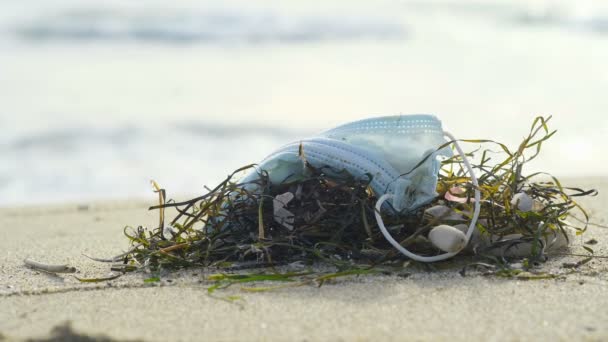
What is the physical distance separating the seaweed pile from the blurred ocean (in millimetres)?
3218

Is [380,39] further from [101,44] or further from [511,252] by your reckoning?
[511,252]

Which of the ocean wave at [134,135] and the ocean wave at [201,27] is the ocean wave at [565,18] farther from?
the ocean wave at [134,135]

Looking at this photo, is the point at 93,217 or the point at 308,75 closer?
the point at 93,217

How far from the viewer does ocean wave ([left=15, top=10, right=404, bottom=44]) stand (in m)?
13.7

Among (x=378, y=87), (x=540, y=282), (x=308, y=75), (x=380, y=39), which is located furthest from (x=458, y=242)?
(x=380, y=39)

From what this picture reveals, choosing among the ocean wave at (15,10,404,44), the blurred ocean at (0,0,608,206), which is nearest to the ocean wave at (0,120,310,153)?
the blurred ocean at (0,0,608,206)

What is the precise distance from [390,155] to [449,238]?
0.35 m

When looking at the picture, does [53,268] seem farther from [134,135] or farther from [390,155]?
[134,135]

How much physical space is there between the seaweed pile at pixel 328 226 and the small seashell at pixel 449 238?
2.6 inches

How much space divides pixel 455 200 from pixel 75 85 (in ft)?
30.0

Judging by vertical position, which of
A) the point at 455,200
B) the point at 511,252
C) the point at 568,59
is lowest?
the point at 511,252

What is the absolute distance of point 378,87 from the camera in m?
9.73

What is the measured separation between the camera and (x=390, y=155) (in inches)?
93.7

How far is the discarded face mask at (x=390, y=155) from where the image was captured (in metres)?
2.34
